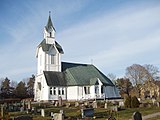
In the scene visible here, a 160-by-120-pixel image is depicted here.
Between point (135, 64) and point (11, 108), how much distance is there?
45089mm

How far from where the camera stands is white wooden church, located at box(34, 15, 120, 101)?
51.9 metres

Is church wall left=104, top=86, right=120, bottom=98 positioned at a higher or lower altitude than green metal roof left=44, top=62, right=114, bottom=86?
lower

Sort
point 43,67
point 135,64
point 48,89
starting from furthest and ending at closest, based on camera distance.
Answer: point 135,64, point 43,67, point 48,89

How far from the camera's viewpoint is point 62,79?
2120 inches

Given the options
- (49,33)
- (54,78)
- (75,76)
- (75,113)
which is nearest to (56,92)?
(54,78)

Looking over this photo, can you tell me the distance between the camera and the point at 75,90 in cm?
5256

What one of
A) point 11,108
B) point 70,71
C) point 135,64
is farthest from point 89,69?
point 11,108

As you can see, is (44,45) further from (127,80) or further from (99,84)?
(127,80)

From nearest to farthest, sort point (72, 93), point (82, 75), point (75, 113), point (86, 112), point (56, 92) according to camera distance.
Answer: point (86, 112) → point (75, 113) → point (56, 92) → point (72, 93) → point (82, 75)

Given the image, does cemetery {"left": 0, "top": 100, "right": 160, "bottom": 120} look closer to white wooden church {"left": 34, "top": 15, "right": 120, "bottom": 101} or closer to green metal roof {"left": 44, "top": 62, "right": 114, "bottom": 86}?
white wooden church {"left": 34, "top": 15, "right": 120, "bottom": 101}

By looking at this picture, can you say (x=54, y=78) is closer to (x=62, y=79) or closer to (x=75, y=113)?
(x=62, y=79)

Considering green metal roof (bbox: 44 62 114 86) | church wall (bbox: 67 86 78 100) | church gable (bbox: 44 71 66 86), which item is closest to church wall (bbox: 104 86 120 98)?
green metal roof (bbox: 44 62 114 86)

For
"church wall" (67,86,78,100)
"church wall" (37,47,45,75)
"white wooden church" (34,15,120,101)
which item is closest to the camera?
"white wooden church" (34,15,120,101)

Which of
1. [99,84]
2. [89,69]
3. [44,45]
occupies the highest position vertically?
[44,45]
